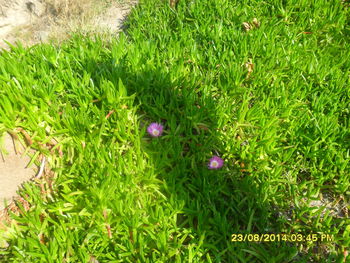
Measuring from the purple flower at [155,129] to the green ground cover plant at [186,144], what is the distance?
48 mm

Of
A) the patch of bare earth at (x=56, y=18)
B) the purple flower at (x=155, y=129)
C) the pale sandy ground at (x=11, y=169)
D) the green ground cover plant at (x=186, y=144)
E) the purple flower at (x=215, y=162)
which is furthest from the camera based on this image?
the patch of bare earth at (x=56, y=18)

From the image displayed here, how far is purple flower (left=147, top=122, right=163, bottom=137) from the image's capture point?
2053 millimetres

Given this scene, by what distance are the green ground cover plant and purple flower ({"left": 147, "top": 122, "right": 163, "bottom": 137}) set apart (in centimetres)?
5

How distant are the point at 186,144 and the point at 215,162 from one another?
26cm

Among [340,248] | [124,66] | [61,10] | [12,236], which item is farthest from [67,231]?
[61,10]

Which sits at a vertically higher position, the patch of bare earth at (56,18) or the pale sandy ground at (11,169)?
the patch of bare earth at (56,18)

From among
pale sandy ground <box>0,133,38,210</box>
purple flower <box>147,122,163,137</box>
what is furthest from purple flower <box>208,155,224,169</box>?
pale sandy ground <box>0,133,38,210</box>

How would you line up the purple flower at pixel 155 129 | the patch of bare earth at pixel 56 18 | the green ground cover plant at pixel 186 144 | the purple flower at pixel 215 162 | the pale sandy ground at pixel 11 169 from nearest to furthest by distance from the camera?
1. the green ground cover plant at pixel 186 144
2. the pale sandy ground at pixel 11 169
3. the purple flower at pixel 215 162
4. the purple flower at pixel 155 129
5. the patch of bare earth at pixel 56 18

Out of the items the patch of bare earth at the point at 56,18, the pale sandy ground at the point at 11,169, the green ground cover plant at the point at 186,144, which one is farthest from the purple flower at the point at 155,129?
the patch of bare earth at the point at 56,18

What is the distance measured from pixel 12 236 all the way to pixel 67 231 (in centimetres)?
28
